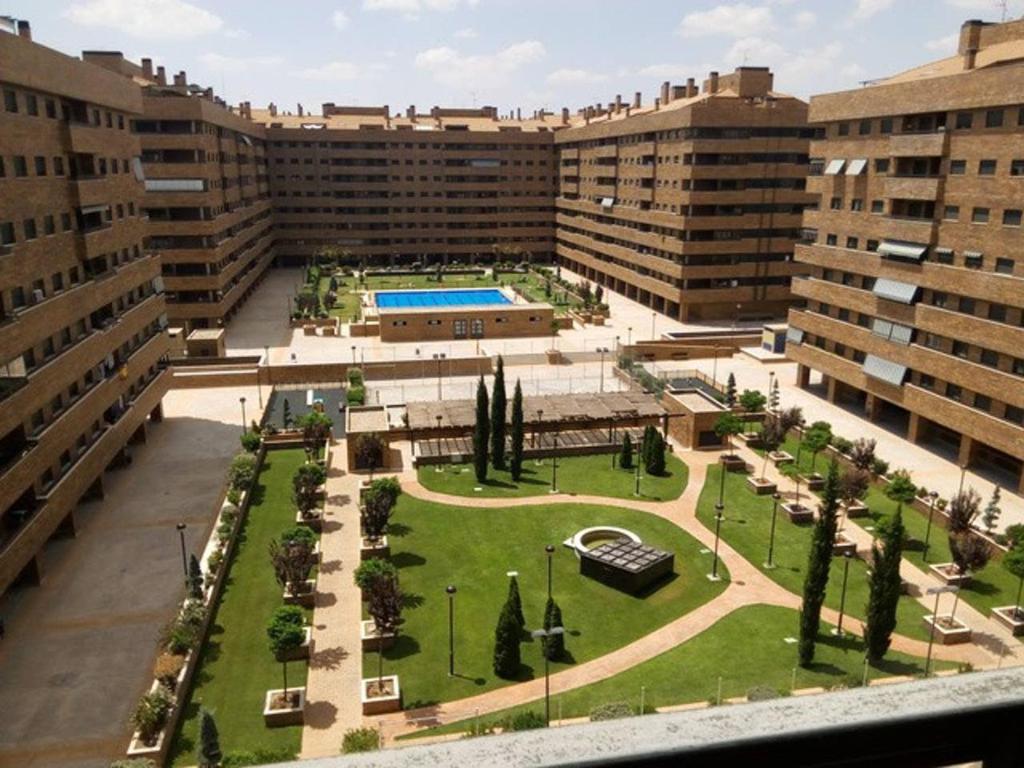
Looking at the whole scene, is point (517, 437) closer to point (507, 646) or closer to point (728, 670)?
point (507, 646)

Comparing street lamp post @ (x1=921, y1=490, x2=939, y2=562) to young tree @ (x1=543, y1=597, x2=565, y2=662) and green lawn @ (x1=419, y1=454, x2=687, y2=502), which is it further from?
young tree @ (x1=543, y1=597, x2=565, y2=662)

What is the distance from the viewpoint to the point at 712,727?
106 inches

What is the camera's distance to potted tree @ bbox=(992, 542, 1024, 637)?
2870 cm

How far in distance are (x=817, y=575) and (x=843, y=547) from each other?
940 centimetres

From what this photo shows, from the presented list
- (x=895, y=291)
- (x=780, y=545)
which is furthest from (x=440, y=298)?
(x=780, y=545)

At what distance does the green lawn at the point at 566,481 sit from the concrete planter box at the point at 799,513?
548cm

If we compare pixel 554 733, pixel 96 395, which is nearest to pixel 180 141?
pixel 96 395

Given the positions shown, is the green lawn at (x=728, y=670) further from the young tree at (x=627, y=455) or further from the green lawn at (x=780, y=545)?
the young tree at (x=627, y=455)

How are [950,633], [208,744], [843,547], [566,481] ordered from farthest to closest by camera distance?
[566,481], [843,547], [950,633], [208,744]

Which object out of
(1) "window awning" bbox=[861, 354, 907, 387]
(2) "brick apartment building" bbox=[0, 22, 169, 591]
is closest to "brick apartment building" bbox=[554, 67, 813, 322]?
(1) "window awning" bbox=[861, 354, 907, 387]

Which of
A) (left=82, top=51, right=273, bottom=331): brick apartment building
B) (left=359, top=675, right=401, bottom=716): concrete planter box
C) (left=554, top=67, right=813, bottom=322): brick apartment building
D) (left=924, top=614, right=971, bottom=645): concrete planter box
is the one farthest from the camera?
(left=554, top=67, right=813, bottom=322): brick apartment building

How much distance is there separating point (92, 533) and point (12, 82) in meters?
19.0

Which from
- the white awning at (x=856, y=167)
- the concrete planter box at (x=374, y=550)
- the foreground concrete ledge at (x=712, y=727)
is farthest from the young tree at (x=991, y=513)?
the foreground concrete ledge at (x=712, y=727)

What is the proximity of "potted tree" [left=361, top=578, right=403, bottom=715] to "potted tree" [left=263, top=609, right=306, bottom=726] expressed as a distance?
1964mm
